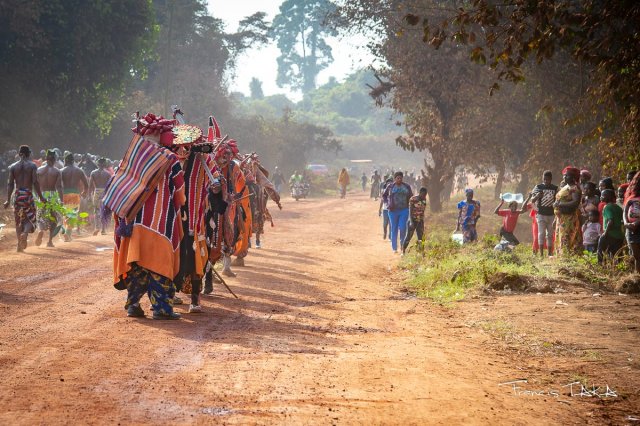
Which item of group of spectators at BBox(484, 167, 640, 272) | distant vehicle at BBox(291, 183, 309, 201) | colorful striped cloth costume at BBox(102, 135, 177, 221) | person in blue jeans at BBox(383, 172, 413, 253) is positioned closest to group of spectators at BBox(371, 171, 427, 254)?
person in blue jeans at BBox(383, 172, 413, 253)

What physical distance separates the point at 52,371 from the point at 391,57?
81.7 ft

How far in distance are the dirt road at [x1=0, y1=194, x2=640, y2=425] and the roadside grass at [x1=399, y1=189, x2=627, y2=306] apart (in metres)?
0.93

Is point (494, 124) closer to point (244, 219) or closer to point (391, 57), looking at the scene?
point (391, 57)

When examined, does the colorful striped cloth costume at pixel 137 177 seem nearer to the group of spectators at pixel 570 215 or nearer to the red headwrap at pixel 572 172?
the group of spectators at pixel 570 215

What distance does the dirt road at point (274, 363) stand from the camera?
5430 millimetres

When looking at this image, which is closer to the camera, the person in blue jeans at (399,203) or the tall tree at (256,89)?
the person in blue jeans at (399,203)

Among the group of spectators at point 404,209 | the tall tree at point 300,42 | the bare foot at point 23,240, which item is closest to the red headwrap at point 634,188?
the group of spectators at point 404,209

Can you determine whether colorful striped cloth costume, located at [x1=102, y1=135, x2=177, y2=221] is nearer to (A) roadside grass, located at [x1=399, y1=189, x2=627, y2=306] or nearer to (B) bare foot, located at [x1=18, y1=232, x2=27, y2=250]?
(A) roadside grass, located at [x1=399, y1=189, x2=627, y2=306]

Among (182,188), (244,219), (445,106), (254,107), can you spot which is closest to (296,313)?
(182,188)

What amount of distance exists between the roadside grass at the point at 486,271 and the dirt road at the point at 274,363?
0.93 metres

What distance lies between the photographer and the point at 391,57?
29.8 meters

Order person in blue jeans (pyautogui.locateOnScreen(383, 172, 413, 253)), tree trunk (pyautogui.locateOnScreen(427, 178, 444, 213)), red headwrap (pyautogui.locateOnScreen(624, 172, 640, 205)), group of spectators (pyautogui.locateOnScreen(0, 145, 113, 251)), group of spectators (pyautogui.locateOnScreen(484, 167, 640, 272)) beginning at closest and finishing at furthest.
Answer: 1. red headwrap (pyautogui.locateOnScreen(624, 172, 640, 205))
2. group of spectators (pyautogui.locateOnScreen(484, 167, 640, 272))
3. group of spectators (pyautogui.locateOnScreen(0, 145, 113, 251))
4. person in blue jeans (pyautogui.locateOnScreen(383, 172, 413, 253))
5. tree trunk (pyautogui.locateOnScreen(427, 178, 444, 213))

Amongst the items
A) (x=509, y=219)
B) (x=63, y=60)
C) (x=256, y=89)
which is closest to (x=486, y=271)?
(x=509, y=219)

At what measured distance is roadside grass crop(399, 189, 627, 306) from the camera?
1231 centimetres
